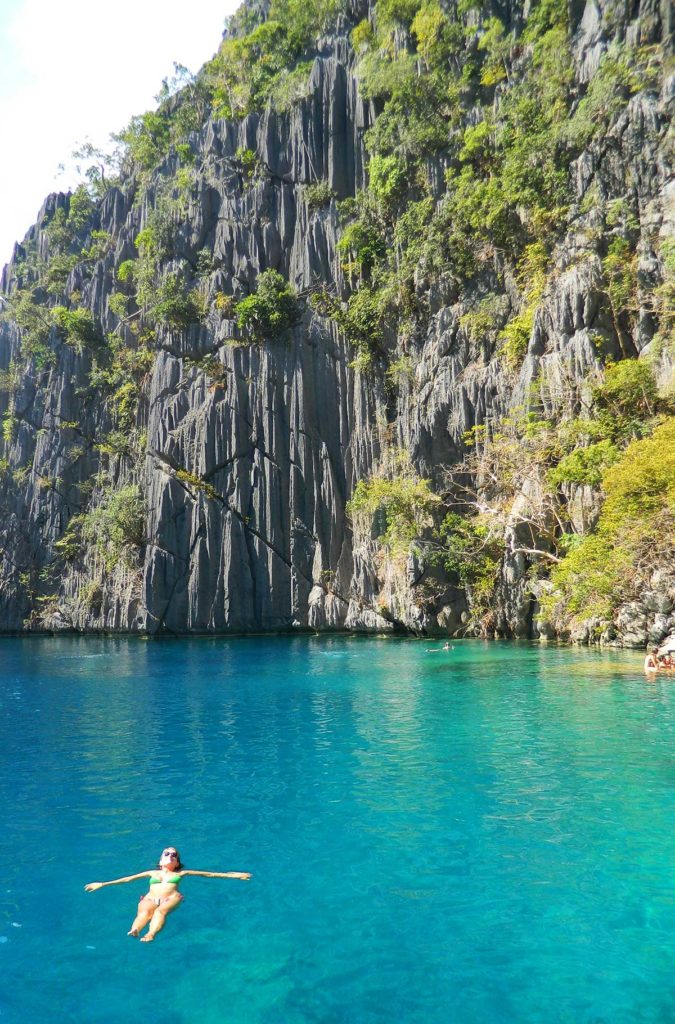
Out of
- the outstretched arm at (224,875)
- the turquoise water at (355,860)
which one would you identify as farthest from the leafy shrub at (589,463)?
the outstretched arm at (224,875)

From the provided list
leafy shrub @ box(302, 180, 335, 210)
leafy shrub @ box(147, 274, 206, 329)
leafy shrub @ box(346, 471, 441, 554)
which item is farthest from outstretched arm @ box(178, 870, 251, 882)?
leafy shrub @ box(302, 180, 335, 210)

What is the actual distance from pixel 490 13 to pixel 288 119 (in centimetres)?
1526

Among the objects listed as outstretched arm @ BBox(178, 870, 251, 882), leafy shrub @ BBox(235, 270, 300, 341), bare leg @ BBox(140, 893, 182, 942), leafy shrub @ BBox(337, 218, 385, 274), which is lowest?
bare leg @ BBox(140, 893, 182, 942)

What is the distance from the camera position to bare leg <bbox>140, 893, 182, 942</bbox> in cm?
657

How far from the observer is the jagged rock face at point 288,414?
105ft

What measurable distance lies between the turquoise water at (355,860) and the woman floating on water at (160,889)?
13 centimetres

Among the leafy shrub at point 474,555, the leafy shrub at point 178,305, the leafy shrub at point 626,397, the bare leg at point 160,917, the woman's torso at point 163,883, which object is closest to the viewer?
the bare leg at point 160,917

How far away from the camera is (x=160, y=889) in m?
7.16

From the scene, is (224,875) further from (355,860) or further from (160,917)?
(355,860)

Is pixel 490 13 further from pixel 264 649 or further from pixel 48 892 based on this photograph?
pixel 48 892

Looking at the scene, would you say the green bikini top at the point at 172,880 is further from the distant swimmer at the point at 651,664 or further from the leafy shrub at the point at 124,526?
the leafy shrub at the point at 124,526

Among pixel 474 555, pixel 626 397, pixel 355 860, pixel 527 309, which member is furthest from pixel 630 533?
pixel 355 860

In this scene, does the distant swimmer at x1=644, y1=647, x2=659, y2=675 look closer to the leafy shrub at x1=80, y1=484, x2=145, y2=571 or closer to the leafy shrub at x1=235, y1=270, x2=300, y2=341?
the leafy shrub at x1=235, y1=270, x2=300, y2=341

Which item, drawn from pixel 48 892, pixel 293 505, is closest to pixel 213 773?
pixel 48 892
